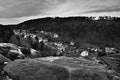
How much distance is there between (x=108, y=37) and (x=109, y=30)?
12003mm

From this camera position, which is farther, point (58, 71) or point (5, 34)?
point (5, 34)

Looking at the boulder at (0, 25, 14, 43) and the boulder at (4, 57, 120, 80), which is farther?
the boulder at (0, 25, 14, 43)

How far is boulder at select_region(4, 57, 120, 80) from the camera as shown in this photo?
9773 mm

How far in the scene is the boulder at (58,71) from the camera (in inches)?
385

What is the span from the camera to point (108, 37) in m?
188

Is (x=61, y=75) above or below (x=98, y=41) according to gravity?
above

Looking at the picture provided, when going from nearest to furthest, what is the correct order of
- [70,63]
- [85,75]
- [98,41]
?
[85,75], [70,63], [98,41]

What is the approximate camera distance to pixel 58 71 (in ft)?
32.7

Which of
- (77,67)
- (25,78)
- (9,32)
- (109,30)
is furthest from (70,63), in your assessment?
A: (109,30)

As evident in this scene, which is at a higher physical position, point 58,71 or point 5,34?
point 58,71

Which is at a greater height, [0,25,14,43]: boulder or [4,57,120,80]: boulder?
[4,57,120,80]: boulder

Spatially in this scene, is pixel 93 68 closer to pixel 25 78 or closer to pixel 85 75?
pixel 85 75

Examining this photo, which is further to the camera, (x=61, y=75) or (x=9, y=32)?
(x=9, y=32)

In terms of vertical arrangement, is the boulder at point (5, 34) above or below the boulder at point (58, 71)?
below
